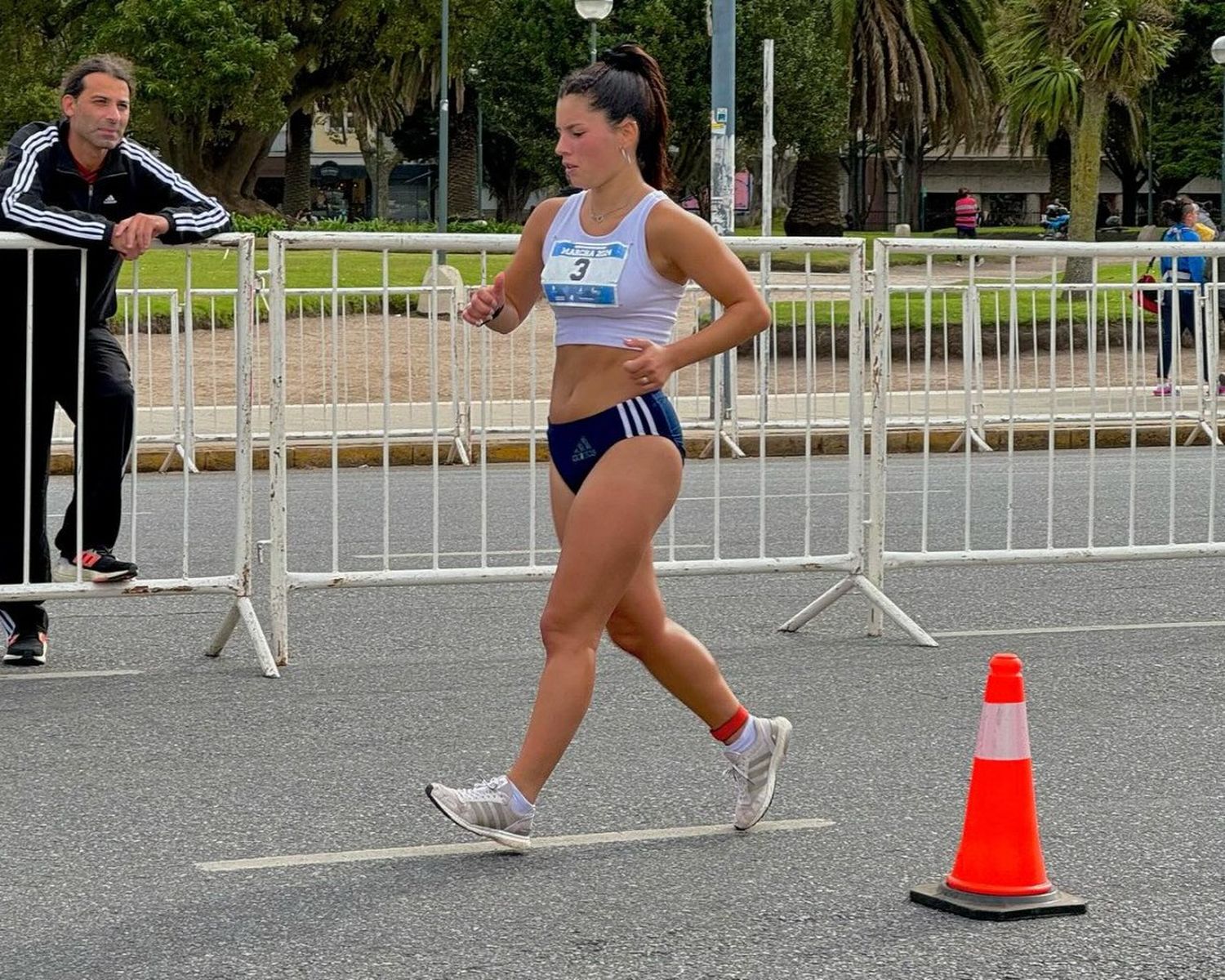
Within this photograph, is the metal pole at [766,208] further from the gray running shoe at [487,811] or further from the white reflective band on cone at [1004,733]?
the white reflective band on cone at [1004,733]

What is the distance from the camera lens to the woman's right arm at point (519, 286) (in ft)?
17.5

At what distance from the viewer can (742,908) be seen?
4.63 meters

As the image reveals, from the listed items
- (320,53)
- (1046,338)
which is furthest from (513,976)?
(320,53)

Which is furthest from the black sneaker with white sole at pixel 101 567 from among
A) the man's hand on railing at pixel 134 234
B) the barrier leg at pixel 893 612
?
the barrier leg at pixel 893 612

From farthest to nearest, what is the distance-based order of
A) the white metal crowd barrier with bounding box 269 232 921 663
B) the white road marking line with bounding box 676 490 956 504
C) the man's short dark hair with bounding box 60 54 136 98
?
1. the white road marking line with bounding box 676 490 956 504
2. the white metal crowd barrier with bounding box 269 232 921 663
3. the man's short dark hair with bounding box 60 54 136 98

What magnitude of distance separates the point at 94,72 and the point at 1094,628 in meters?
4.29

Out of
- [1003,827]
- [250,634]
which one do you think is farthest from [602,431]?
[250,634]

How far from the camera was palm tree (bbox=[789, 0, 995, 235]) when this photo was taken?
47406 millimetres

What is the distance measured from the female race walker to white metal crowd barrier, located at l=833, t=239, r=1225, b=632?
3.01 metres

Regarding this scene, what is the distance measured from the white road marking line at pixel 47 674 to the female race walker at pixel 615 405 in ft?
9.05

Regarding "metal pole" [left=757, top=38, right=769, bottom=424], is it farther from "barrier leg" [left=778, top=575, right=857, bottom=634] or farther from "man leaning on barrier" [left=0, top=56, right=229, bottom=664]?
"man leaning on barrier" [left=0, top=56, right=229, bottom=664]

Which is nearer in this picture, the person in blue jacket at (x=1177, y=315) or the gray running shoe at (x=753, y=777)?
the gray running shoe at (x=753, y=777)

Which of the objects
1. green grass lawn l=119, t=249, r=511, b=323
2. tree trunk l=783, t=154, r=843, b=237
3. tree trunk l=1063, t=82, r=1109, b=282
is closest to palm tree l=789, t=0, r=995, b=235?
tree trunk l=783, t=154, r=843, b=237

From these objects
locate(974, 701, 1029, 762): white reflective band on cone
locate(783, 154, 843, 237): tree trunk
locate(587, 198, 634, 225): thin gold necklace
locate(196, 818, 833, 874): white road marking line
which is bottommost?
locate(196, 818, 833, 874): white road marking line
